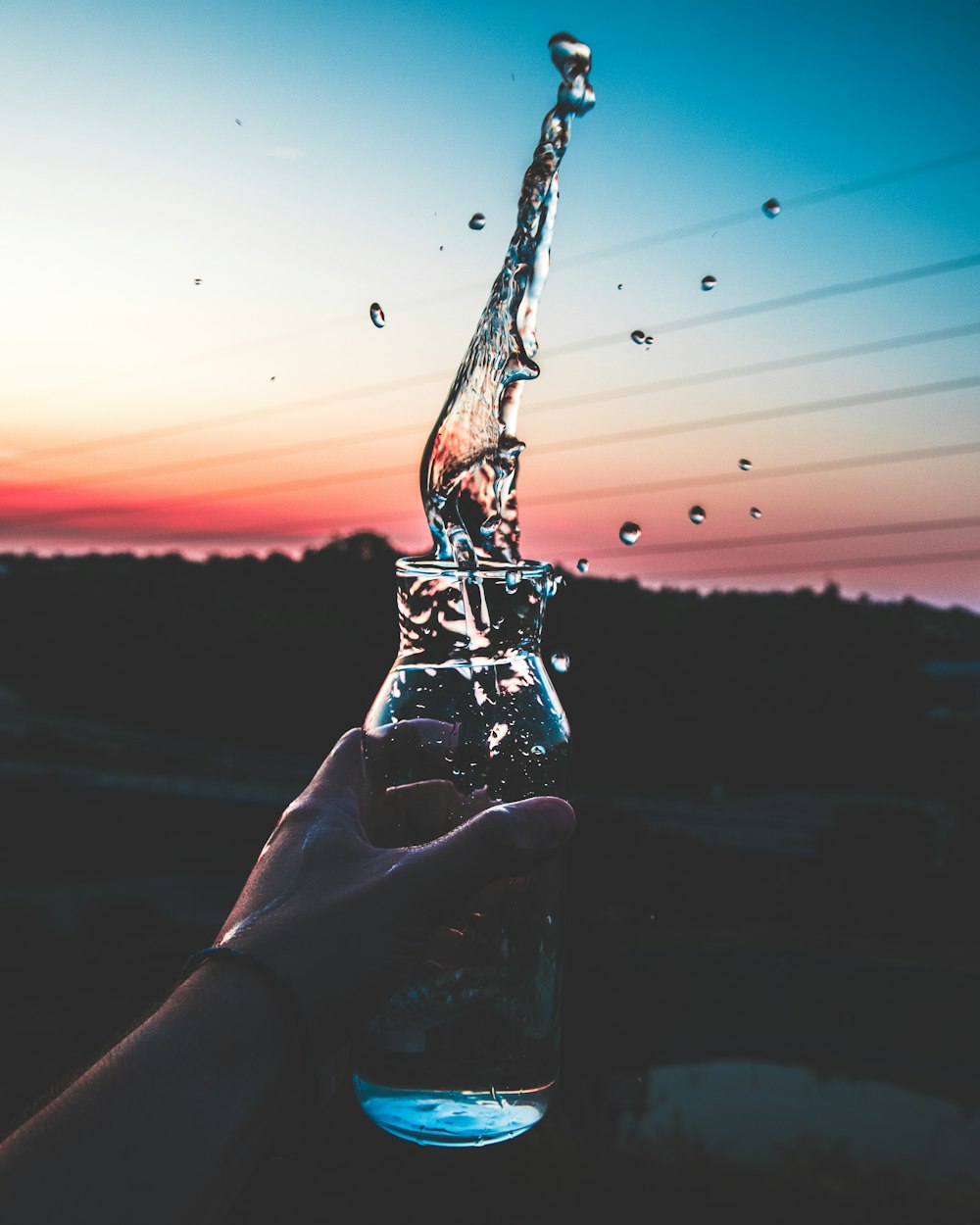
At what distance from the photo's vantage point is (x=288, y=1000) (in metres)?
1.43

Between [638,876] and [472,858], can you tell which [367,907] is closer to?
[472,858]

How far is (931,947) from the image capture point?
670cm

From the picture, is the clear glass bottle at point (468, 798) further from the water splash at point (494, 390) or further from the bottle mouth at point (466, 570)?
the water splash at point (494, 390)

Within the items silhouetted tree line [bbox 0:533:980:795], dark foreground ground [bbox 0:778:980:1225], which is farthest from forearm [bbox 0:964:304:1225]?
silhouetted tree line [bbox 0:533:980:795]

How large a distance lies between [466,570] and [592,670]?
62.9ft

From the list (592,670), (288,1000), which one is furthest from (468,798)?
(592,670)

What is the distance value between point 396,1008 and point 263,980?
1.49 feet

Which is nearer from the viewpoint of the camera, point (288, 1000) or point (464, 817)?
point (288, 1000)

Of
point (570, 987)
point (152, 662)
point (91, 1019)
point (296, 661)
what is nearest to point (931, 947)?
point (570, 987)

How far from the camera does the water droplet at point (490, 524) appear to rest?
221cm

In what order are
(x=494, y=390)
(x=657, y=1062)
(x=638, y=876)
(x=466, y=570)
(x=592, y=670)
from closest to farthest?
(x=466, y=570), (x=494, y=390), (x=657, y=1062), (x=638, y=876), (x=592, y=670)

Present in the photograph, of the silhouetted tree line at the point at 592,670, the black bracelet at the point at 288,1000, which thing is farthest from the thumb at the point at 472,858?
the silhouetted tree line at the point at 592,670

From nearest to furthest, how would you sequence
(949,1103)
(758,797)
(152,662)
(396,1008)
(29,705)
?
(396,1008)
(949,1103)
(758,797)
(152,662)
(29,705)

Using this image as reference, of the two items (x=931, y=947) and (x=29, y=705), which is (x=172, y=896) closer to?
(x=931, y=947)
